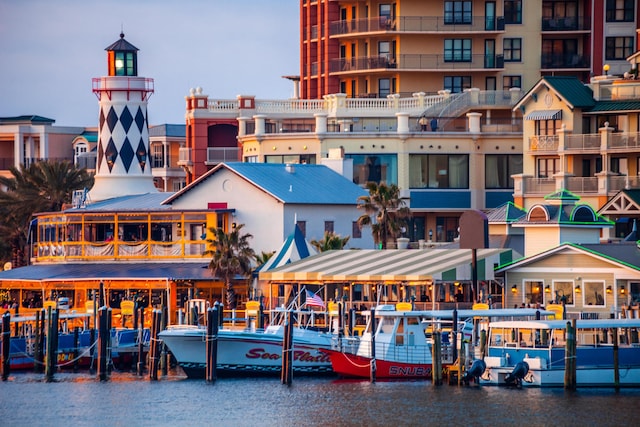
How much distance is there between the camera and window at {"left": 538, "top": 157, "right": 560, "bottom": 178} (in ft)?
347

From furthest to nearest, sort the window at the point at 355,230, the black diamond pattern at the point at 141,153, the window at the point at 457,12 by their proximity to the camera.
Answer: the window at the point at 457,12, the black diamond pattern at the point at 141,153, the window at the point at 355,230

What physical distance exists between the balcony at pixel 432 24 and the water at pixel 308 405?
49564 millimetres

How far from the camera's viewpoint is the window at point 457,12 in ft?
405

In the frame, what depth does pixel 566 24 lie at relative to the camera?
123688mm

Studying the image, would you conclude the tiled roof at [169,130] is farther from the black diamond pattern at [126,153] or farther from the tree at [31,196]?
the black diamond pattern at [126,153]

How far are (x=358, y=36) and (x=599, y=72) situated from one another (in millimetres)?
15938

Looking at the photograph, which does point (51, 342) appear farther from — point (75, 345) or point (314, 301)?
point (314, 301)

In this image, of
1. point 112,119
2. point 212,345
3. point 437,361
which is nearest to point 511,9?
point 112,119

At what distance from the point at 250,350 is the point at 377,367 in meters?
5.75

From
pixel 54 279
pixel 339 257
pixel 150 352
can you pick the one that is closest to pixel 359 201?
pixel 339 257

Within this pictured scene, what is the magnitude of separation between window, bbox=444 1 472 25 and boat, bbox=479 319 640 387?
2081 inches

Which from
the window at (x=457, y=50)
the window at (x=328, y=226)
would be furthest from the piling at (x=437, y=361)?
the window at (x=457, y=50)

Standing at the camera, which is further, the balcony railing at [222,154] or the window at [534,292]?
the balcony railing at [222,154]

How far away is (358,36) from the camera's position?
12506 cm
